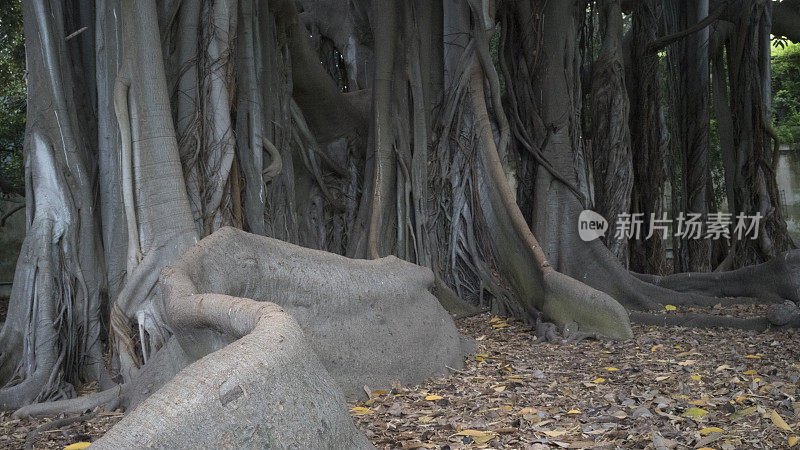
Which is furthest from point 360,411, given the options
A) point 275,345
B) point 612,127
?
point 612,127

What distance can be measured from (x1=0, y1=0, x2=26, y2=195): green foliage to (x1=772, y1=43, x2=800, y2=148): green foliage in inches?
475

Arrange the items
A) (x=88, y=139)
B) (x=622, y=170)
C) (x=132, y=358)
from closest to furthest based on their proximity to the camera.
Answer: (x=132, y=358) < (x=88, y=139) < (x=622, y=170)

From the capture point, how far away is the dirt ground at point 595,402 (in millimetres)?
2363

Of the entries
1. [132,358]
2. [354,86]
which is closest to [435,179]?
[354,86]

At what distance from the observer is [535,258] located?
486cm

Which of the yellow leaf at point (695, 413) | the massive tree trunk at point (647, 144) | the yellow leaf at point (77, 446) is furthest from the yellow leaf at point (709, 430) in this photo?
the massive tree trunk at point (647, 144)

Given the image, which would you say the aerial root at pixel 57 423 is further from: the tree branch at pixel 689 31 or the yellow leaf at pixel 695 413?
the tree branch at pixel 689 31

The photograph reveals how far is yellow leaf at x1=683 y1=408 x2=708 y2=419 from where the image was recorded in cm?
257

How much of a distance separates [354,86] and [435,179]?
1768 millimetres

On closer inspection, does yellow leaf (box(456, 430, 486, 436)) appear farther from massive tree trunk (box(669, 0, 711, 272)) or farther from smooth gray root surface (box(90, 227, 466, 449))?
massive tree trunk (box(669, 0, 711, 272))

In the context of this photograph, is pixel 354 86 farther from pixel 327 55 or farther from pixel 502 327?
pixel 502 327

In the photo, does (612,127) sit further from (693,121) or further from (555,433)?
(555,433)

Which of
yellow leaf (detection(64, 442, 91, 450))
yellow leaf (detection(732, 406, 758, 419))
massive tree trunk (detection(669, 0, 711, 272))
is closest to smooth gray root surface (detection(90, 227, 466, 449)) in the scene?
yellow leaf (detection(64, 442, 91, 450))

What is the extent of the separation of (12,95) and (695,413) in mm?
7421
